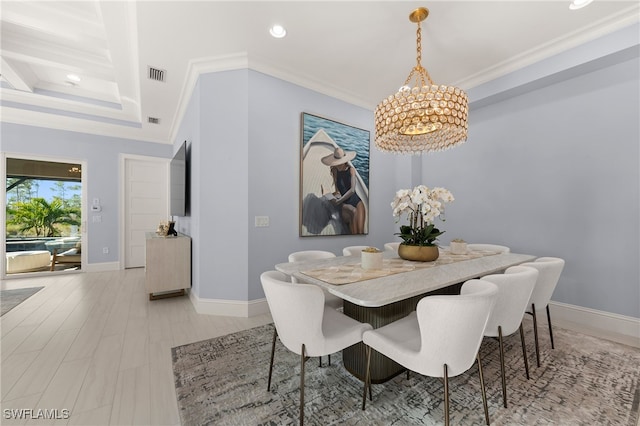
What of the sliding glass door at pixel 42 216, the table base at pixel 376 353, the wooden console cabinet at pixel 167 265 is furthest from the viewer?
the sliding glass door at pixel 42 216

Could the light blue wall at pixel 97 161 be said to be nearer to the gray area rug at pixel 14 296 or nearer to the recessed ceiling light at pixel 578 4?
the gray area rug at pixel 14 296

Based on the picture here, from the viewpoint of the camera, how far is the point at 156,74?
3.09 metres

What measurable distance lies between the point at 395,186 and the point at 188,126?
10.8 feet

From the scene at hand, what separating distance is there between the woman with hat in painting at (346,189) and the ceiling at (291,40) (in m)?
0.87

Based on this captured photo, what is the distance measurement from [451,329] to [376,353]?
72 cm

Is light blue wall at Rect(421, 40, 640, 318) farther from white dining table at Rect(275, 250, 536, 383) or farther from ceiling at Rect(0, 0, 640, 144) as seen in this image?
white dining table at Rect(275, 250, 536, 383)

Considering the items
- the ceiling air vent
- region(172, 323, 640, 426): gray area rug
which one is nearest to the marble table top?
region(172, 323, 640, 426): gray area rug

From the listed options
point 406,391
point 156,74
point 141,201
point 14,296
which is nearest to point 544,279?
point 406,391

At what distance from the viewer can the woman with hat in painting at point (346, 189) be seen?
348cm

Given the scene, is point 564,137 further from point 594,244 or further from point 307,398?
point 307,398

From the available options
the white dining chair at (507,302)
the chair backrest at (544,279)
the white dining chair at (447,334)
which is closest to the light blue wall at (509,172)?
the chair backrest at (544,279)

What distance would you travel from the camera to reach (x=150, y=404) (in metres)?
1.51

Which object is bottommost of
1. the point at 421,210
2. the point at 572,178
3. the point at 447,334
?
the point at 447,334

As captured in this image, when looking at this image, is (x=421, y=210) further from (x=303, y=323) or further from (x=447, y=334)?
(x=303, y=323)
